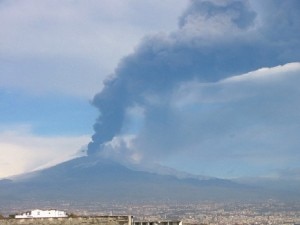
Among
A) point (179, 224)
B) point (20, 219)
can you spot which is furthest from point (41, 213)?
point (179, 224)

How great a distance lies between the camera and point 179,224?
6894cm

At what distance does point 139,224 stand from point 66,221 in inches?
362

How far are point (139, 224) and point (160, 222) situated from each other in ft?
9.96

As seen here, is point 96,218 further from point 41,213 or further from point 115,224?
point 41,213

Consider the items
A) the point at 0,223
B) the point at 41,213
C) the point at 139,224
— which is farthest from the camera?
the point at 41,213

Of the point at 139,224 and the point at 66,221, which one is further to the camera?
the point at 139,224

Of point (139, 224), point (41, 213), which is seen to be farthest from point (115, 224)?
point (41, 213)

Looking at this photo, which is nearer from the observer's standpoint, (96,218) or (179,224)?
(96,218)

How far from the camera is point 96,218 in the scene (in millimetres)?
62062

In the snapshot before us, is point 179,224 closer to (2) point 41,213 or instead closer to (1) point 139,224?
(1) point 139,224

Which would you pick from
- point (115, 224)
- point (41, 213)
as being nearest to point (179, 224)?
point (115, 224)

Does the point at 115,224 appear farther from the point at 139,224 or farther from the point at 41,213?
the point at 41,213

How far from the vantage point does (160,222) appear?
Result: 6944 centimetres

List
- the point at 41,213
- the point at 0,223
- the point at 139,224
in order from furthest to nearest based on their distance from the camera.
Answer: the point at 41,213 < the point at 139,224 < the point at 0,223
